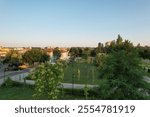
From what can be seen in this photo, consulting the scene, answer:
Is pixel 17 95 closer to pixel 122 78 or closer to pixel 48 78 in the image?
pixel 48 78

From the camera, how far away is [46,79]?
53.8 ft

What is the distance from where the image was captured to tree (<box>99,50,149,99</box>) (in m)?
14.7

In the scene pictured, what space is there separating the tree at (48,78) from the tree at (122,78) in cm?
289

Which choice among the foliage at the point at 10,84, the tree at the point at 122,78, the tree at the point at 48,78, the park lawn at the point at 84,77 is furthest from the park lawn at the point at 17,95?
the tree at the point at 122,78

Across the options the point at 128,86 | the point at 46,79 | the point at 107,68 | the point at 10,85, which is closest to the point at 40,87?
the point at 46,79

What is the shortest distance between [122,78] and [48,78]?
448 centimetres

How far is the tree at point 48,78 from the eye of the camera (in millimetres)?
16156

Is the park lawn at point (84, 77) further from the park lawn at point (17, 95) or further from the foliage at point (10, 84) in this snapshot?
the foliage at point (10, 84)

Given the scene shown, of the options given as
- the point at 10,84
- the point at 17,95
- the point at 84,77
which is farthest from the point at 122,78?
the point at 84,77

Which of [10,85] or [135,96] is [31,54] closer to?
[10,85]

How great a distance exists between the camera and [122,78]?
48.6ft

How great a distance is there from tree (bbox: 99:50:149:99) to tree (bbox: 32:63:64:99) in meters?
2.89

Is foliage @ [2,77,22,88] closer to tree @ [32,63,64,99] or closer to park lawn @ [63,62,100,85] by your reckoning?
park lawn @ [63,62,100,85]

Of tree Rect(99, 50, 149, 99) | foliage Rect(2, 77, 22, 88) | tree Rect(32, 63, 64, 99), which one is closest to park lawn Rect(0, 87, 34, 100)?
foliage Rect(2, 77, 22, 88)
